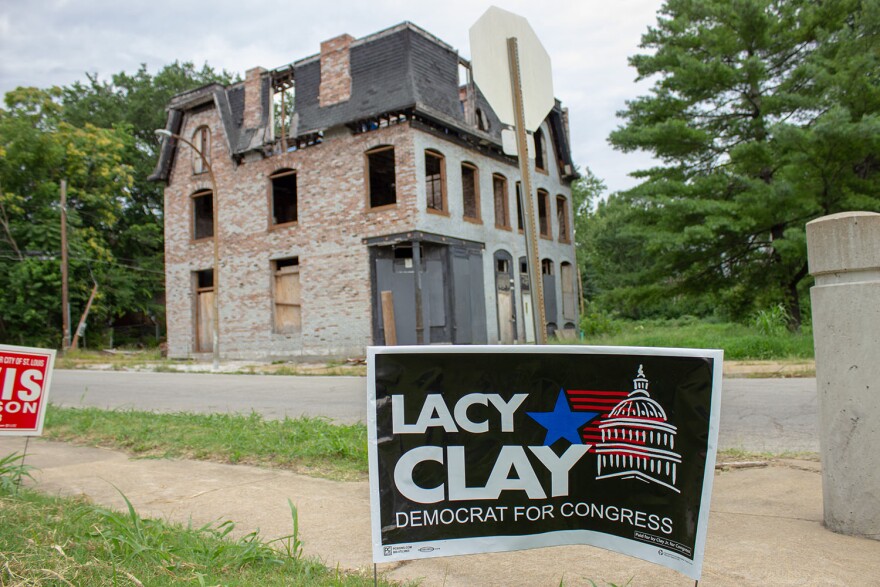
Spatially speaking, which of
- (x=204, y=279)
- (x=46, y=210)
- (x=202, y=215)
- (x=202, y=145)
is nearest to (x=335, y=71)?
(x=202, y=145)

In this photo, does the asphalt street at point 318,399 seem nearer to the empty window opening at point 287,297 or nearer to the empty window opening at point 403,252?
the empty window opening at point 287,297

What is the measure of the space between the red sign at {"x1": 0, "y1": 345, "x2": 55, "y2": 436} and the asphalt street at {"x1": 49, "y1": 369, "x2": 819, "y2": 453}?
3.49 m

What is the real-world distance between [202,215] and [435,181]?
961cm

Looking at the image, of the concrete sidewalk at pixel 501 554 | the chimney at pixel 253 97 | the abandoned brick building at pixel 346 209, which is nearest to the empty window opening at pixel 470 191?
the abandoned brick building at pixel 346 209

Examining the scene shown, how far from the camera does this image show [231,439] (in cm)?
634

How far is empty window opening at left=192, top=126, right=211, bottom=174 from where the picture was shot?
2403cm

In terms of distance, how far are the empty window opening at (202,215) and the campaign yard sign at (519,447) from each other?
23.5 metres

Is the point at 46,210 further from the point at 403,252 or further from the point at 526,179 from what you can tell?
the point at 526,179

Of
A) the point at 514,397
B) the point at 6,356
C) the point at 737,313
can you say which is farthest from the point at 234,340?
the point at 514,397

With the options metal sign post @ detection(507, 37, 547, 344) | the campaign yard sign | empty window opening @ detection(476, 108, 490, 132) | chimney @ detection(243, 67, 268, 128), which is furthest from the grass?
the campaign yard sign

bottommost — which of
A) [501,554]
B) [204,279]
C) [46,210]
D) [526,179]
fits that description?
[501,554]

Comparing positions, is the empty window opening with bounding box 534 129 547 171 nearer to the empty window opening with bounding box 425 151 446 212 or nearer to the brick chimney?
the empty window opening with bounding box 425 151 446 212

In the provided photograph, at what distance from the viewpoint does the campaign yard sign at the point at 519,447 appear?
2609mm

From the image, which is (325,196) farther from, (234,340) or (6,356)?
(6,356)
